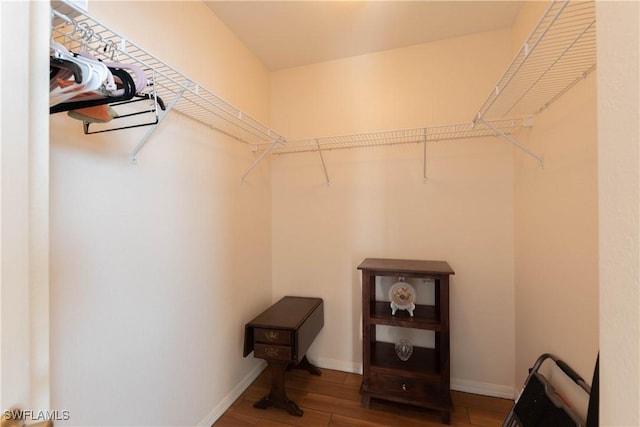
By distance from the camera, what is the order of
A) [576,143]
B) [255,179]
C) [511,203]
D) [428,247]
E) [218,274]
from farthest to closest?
[255,179] < [428,247] < [511,203] < [218,274] < [576,143]

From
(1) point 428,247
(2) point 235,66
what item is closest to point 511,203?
(1) point 428,247

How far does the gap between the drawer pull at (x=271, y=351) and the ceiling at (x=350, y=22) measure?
2.26m

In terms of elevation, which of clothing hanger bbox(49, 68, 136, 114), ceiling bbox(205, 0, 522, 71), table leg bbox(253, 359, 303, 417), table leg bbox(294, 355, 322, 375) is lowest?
table leg bbox(294, 355, 322, 375)

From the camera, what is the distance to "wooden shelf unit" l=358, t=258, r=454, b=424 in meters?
1.66

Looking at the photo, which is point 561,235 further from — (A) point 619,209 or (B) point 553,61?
(A) point 619,209

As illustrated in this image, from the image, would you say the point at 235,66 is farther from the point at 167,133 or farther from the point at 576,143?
the point at 576,143

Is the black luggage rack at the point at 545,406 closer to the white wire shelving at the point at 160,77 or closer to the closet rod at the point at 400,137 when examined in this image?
the closet rod at the point at 400,137

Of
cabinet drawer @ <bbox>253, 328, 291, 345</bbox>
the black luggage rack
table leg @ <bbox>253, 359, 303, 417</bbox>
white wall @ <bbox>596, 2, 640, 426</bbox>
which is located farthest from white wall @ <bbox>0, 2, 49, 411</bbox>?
the black luggage rack

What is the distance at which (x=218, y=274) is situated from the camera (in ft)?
5.62

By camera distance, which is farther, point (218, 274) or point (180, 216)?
point (218, 274)

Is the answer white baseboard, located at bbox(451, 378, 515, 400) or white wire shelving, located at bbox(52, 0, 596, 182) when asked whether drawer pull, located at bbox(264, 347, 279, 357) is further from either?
white baseboard, located at bbox(451, 378, 515, 400)

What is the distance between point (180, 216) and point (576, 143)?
1984 millimetres

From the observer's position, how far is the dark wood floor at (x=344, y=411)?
164cm

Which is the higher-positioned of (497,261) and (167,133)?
(167,133)
